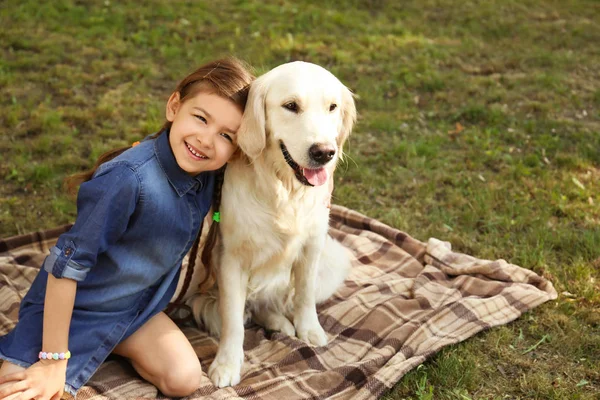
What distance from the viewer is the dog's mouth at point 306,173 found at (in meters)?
2.53

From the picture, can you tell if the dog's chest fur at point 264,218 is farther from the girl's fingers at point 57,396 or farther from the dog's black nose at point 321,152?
the girl's fingers at point 57,396

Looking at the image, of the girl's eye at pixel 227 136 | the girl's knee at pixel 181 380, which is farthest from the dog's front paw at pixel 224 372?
the girl's eye at pixel 227 136

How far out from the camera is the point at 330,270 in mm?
3344

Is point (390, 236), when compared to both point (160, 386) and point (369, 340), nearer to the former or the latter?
point (369, 340)

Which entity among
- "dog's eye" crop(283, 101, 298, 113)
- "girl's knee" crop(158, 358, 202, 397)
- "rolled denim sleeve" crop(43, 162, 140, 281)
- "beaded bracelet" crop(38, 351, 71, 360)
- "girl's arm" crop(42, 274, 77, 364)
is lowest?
"girl's knee" crop(158, 358, 202, 397)

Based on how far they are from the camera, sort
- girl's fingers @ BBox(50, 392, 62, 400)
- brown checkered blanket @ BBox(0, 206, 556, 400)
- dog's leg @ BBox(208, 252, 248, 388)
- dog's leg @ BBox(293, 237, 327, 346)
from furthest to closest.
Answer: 1. dog's leg @ BBox(293, 237, 327, 346)
2. dog's leg @ BBox(208, 252, 248, 388)
3. brown checkered blanket @ BBox(0, 206, 556, 400)
4. girl's fingers @ BBox(50, 392, 62, 400)

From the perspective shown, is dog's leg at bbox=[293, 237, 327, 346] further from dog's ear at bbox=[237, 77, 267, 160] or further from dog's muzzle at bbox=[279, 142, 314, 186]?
dog's ear at bbox=[237, 77, 267, 160]

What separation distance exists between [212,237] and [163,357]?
1.86ft

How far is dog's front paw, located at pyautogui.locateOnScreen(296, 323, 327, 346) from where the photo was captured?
3029mm

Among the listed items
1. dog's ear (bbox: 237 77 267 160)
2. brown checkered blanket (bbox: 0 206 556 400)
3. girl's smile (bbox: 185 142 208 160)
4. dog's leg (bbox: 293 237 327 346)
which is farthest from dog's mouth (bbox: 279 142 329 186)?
brown checkered blanket (bbox: 0 206 556 400)

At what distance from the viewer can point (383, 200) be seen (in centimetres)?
451

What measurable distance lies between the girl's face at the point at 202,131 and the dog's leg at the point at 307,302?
75 centimetres

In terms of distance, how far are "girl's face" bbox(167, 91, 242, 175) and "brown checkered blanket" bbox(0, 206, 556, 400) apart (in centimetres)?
96

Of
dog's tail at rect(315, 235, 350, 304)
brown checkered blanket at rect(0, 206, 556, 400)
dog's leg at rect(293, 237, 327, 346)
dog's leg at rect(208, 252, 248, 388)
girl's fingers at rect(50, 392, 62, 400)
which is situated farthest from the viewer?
dog's tail at rect(315, 235, 350, 304)
